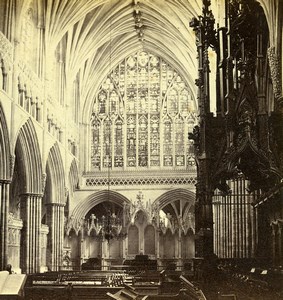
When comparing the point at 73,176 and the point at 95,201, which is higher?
the point at 73,176

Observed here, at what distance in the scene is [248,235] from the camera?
19.0 m

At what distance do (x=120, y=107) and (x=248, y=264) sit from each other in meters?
21.6

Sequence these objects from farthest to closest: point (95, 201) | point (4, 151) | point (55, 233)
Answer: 1. point (95, 201)
2. point (55, 233)
3. point (4, 151)

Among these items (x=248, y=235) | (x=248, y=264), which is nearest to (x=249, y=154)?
(x=248, y=264)

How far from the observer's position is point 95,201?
34.0 metres

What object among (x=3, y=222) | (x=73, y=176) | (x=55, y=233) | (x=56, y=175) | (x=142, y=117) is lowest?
(x=55, y=233)

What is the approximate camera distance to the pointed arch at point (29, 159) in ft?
80.7

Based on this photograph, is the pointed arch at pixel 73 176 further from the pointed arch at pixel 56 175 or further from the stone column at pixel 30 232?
the stone column at pixel 30 232

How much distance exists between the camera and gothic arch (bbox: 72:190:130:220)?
Result: 33.5 m

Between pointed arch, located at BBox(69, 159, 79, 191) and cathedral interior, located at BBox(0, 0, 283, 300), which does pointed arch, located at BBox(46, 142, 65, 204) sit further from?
pointed arch, located at BBox(69, 159, 79, 191)

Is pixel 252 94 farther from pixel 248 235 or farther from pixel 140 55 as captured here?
pixel 140 55

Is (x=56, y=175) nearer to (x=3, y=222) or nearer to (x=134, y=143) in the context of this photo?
(x=134, y=143)

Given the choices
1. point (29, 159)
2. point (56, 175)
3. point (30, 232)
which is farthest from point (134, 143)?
point (30, 232)

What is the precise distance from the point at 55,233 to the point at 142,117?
8.89 m
